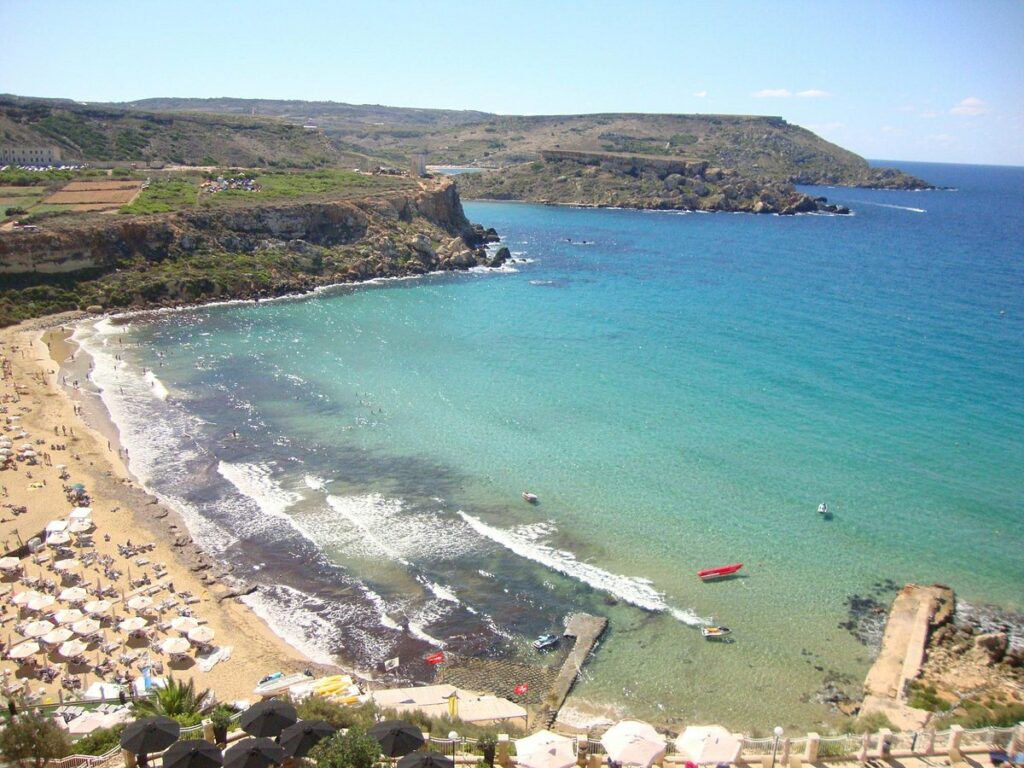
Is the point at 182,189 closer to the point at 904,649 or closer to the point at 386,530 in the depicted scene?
the point at 386,530

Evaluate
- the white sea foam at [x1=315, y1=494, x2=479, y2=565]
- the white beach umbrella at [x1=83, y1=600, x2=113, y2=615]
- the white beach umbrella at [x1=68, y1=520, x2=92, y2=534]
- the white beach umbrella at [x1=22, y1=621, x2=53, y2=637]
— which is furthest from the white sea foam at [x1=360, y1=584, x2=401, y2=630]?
the white beach umbrella at [x1=68, y1=520, x2=92, y2=534]

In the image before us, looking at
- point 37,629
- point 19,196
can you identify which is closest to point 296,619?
point 37,629

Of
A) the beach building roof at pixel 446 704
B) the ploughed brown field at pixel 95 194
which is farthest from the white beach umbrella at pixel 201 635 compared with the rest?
the ploughed brown field at pixel 95 194

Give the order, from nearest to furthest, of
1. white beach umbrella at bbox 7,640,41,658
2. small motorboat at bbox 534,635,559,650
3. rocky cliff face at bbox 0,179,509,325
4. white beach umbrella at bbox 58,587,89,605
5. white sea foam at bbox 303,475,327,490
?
1. white beach umbrella at bbox 7,640,41,658
2. small motorboat at bbox 534,635,559,650
3. white beach umbrella at bbox 58,587,89,605
4. white sea foam at bbox 303,475,327,490
5. rocky cliff face at bbox 0,179,509,325

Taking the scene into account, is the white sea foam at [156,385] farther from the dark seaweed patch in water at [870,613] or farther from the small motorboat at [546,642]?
the dark seaweed patch in water at [870,613]

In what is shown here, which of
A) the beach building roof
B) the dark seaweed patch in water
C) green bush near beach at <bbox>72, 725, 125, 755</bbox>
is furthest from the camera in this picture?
the dark seaweed patch in water

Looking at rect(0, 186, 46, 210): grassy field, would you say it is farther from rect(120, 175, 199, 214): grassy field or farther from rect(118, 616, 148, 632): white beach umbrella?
rect(118, 616, 148, 632): white beach umbrella
